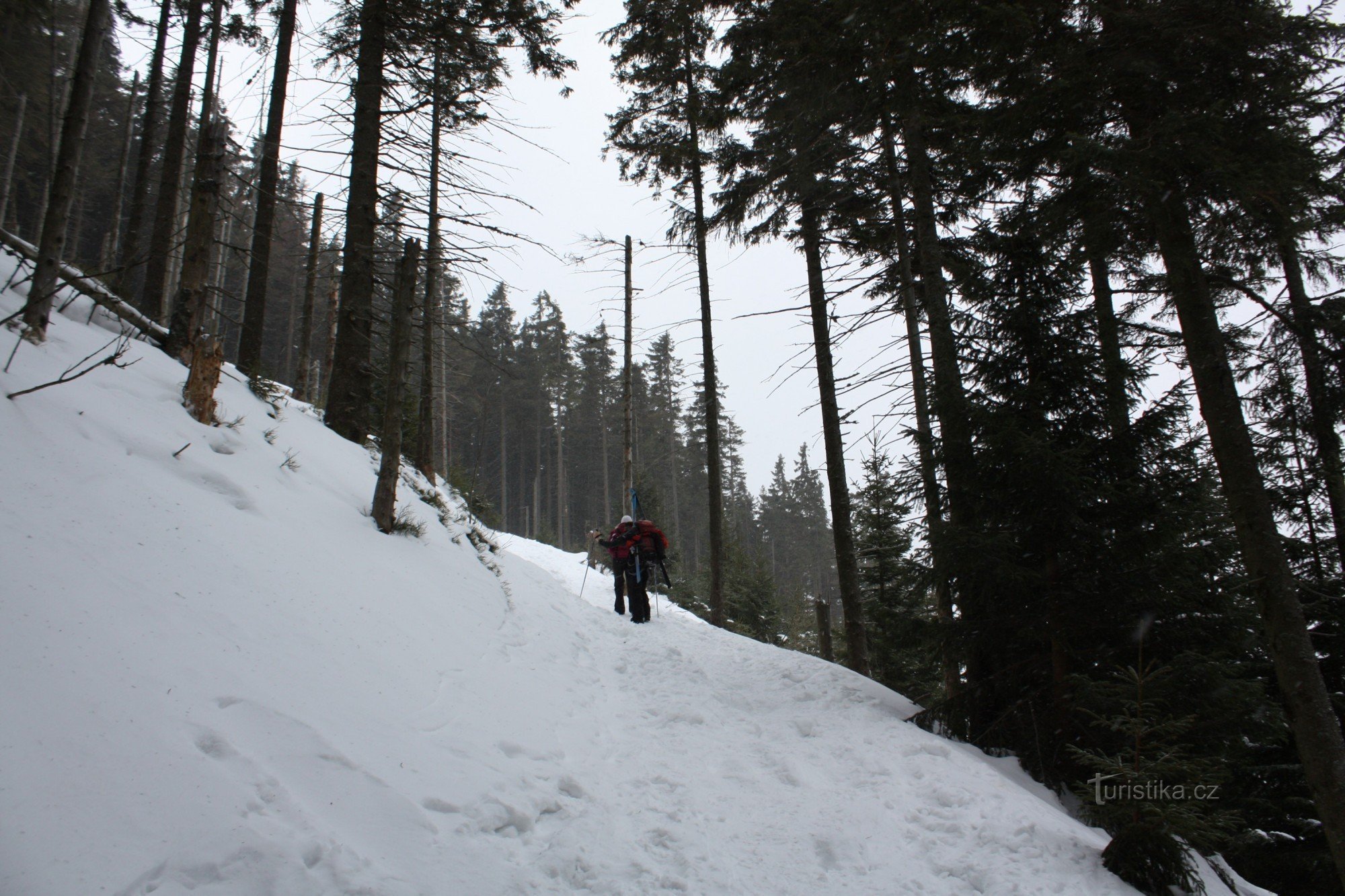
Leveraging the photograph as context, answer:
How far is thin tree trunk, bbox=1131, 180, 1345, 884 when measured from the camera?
4715 millimetres

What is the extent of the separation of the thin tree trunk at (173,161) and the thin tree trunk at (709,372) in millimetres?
9512

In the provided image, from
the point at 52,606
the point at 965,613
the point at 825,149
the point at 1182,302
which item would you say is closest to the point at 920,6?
the point at 825,149

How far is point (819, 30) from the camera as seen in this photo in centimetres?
685

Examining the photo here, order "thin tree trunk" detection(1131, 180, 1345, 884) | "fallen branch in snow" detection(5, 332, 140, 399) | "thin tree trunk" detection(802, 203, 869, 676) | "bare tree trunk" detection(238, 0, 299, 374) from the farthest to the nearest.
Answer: "bare tree trunk" detection(238, 0, 299, 374) < "thin tree trunk" detection(802, 203, 869, 676) < "thin tree trunk" detection(1131, 180, 1345, 884) < "fallen branch in snow" detection(5, 332, 140, 399)

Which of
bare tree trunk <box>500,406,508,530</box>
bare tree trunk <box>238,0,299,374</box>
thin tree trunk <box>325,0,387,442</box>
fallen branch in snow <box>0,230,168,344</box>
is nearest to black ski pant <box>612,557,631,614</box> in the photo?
thin tree trunk <box>325,0,387,442</box>

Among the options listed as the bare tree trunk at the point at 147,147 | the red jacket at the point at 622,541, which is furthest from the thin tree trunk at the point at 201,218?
the bare tree trunk at the point at 147,147

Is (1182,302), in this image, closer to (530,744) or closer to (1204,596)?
(1204,596)

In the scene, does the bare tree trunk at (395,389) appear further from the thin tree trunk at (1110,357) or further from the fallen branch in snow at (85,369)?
the thin tree trunk at (1110,357)

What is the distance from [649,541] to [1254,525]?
787 centimetres

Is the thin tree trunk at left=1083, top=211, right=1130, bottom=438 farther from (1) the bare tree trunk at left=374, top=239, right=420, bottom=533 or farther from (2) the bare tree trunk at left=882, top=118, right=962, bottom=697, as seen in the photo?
(1) the bare tree trunk at left=374, top=239, right=420, bottom=533

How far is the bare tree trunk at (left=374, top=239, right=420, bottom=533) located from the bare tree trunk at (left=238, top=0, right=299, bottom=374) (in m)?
3.77

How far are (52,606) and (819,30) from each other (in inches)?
331

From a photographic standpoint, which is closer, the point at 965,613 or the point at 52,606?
the point at 52,606

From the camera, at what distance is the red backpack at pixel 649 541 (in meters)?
10.4
